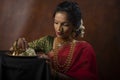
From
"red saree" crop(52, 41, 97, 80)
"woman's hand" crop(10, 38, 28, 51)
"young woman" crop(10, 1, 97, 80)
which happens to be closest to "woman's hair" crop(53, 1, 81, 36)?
"young woman" crop(10, 1, 97, 80)

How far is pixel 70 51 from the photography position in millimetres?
1500

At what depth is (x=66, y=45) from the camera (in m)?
1.52

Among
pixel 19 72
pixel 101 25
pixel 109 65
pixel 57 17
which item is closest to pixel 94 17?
pixel 101 25

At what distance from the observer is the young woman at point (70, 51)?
146 centimetres

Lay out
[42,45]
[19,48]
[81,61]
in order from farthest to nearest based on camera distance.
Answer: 1. [42,45]
2. [81,61]
3. [19,48]

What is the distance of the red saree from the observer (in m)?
1.45

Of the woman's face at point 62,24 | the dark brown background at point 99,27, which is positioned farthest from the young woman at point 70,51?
the dark brown background at point 99,27

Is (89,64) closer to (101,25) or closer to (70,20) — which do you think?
(70,20)

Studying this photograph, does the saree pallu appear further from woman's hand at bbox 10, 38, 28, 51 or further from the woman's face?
woman's hand at bbox 10, 38, 28, 51

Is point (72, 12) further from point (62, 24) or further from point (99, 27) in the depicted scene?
point (99, 27)

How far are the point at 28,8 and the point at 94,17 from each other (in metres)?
0.46

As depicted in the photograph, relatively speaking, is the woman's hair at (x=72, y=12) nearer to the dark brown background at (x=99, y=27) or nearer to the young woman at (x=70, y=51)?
the young woman at (x=70, y=51)

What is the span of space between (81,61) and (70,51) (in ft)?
0.27

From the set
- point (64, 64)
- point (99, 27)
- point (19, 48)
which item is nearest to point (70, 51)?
point (64, 64)
